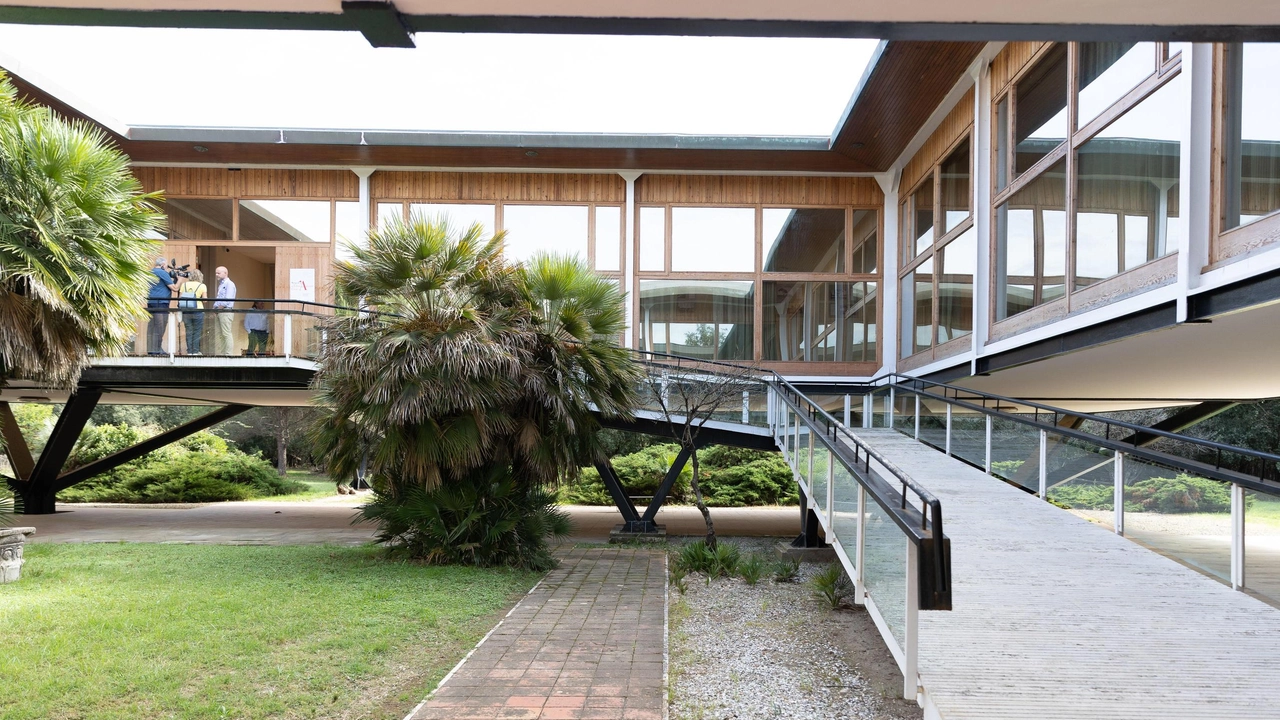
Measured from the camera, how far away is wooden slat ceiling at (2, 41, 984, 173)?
14.8 meters

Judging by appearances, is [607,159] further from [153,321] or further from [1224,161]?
[1224,161]

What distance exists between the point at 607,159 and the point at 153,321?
9.02 m

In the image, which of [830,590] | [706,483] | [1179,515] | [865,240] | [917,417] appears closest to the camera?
[1179,515]

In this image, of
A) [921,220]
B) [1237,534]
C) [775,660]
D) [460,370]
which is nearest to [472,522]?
[460,370]

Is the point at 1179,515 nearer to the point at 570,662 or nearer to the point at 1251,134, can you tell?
the point at 1251,134

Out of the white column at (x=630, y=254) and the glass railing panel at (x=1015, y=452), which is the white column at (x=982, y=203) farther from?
the white column at (x=630, y=254)

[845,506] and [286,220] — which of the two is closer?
[845,506]

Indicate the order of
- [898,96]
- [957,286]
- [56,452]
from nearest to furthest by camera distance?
[957,286]
[898,96]
[56,452]

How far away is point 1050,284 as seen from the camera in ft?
35.3

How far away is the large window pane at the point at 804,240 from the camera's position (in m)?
18.5

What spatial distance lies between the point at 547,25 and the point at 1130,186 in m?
8.49

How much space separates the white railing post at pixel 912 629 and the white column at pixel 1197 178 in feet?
15.2

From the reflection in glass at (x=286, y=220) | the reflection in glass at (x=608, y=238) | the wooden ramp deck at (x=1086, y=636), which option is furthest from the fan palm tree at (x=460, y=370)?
the reflection in glass at (x=286, y=220)

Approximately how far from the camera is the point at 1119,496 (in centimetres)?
743
